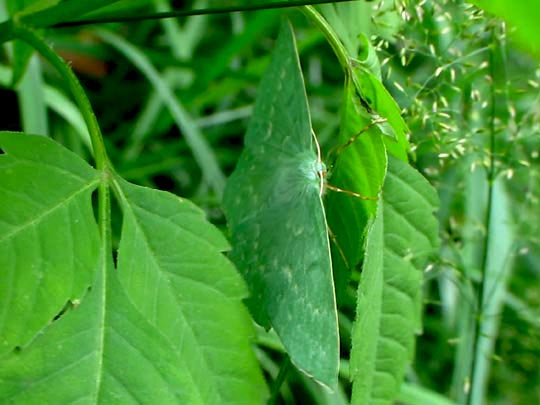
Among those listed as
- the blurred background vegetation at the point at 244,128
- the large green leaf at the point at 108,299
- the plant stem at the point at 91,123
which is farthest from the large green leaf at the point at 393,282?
the blurred background vegetation at the point at 244,128

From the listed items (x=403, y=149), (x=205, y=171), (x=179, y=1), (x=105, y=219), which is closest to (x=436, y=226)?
(x=403, y=149)

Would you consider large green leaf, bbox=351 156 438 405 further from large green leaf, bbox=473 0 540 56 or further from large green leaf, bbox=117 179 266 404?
large green leaf, bbox=473 0 540 56

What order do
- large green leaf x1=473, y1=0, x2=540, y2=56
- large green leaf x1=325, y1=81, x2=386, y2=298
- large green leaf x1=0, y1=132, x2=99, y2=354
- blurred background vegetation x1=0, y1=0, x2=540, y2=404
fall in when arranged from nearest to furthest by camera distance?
1. large green leaf x1=473, y1=0, x2=540, y2=56
2. large green leaf x1=0, y1=132, x2=99, y2=354
3. large green leaf x1=325, y1=81, x2=386, y2=298
4. blurred background vegetation x1=0, y1=0, x2=540, y2=404

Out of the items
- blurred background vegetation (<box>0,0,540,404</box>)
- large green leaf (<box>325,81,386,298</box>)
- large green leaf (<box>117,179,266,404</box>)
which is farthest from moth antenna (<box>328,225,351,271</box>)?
blurred background vegetation (<box>0,0,540,404</box>)

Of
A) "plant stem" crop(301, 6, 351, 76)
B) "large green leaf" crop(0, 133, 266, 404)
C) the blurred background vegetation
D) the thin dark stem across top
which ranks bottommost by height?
"large green leaf" crop(0, 133, 266, 404)

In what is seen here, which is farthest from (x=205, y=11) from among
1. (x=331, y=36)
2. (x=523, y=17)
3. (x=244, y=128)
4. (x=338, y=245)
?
(x=244, y=128)
